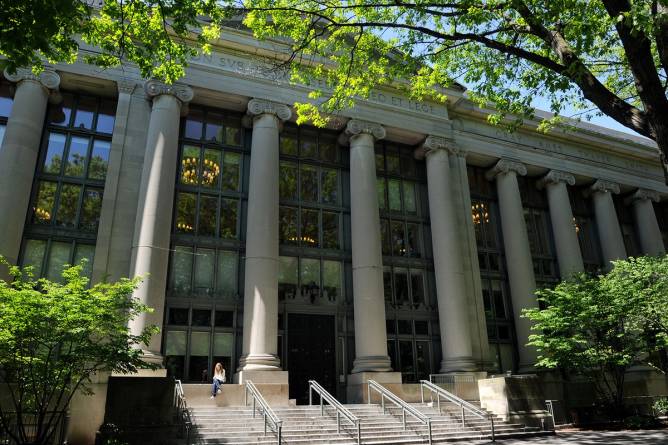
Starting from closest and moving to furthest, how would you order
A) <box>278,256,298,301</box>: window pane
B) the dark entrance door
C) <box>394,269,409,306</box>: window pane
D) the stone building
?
the stone building
the dark entrance door
<box>278,256,298,301</box>: window pane
<box>394,269,409,306</box>: window pane

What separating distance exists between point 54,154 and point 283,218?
10018 mm

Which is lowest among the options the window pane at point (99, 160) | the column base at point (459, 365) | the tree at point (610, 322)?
the column base at point (459, 365)

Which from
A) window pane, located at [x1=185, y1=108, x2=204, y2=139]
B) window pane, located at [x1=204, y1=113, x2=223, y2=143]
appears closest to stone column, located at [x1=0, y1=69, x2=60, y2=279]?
window pane, located at [x1=185, y1=108, x2=204, y2=139]

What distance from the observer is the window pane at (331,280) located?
23.3 metres

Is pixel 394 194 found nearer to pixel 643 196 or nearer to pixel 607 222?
pixel 607 222

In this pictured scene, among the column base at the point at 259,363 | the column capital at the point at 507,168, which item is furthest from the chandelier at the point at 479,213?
the column base at the point at 259,363

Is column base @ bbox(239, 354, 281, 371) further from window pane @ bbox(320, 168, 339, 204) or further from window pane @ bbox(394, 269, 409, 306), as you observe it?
window pane @ bbox(320, 168, 339, 204)

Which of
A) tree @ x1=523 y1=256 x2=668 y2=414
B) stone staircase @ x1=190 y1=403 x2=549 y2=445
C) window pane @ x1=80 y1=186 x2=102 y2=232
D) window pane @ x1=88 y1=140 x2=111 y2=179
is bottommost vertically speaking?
stone staircase @ x1=190 y1=403 x2=549 y2=445

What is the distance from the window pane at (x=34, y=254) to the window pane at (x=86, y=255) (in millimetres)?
1175

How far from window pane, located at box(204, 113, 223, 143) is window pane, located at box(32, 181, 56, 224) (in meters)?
6.90

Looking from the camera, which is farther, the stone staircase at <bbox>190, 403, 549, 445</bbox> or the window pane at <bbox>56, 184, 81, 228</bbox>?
the window pane at <bbox>56, 184, 81, 228</bbox>

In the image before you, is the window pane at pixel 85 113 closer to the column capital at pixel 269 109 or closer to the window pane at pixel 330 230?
the column capital at pixel 269 109

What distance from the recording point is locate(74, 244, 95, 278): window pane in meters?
19.5

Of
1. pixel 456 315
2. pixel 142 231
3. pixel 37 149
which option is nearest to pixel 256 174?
pixel 142 231
